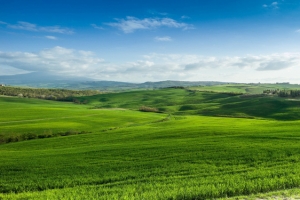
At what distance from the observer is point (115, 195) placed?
16188mm

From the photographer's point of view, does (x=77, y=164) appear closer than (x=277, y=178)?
No

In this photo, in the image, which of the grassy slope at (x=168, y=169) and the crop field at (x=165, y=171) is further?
the grassy slope at (x=168, y=169)

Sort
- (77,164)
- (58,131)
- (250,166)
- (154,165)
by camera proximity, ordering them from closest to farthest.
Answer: (250,166)
(154,165)
(77,164)
(58,131)

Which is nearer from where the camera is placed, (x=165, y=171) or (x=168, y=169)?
(x=165, y=171)

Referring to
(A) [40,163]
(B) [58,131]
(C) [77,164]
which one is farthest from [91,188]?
(B) [58,131]

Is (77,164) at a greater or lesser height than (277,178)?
lesser

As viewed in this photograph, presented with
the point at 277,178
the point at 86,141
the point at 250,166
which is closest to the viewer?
the point at 277,178

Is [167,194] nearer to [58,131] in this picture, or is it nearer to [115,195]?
[115,195]

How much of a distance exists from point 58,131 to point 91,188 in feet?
134

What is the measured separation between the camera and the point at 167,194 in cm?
1564

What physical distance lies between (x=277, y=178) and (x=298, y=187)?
1426mm

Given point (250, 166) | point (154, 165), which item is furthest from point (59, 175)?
point (250, 166)

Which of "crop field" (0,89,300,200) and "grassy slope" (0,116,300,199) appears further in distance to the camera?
"grassy slope" (0,116,300,199)

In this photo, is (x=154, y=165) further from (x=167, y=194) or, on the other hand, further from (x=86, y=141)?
(x=86, y=141)
